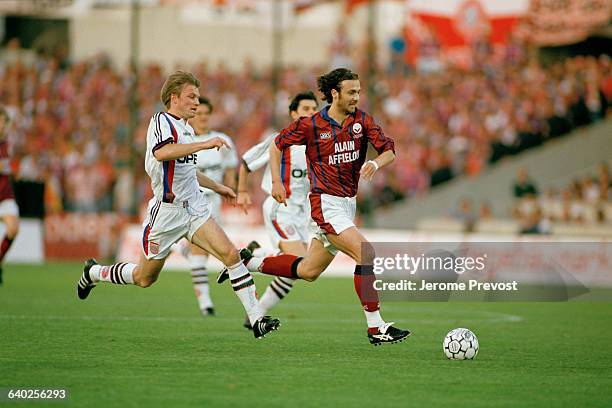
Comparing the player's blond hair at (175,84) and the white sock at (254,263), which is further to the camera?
the white sock at (254,263)

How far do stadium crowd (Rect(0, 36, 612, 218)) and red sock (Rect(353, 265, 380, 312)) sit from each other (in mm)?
14084

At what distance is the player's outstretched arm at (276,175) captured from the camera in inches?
402

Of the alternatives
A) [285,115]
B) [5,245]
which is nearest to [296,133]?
[5,245]

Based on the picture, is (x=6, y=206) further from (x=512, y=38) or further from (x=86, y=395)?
(x=512, y=38)

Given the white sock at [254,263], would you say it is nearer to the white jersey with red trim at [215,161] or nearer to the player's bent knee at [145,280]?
the player's bent knee at [145,280]

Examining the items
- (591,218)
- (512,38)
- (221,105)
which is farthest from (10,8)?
(591,218)

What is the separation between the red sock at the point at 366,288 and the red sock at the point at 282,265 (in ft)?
2.85

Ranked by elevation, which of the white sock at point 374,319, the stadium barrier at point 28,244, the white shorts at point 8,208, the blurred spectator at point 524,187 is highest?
the white sock at point 374,319

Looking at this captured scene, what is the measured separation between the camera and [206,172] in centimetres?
1425

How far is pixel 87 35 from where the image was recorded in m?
38.5

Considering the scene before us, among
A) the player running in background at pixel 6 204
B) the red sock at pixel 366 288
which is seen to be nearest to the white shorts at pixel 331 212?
the red sock at pixel 366 288

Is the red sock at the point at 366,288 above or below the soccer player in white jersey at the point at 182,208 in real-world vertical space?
below

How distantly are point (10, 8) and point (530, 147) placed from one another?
16.2m

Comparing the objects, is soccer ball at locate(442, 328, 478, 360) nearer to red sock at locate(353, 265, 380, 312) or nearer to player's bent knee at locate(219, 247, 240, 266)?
red sock at locate(353, 265, 380, 312)
